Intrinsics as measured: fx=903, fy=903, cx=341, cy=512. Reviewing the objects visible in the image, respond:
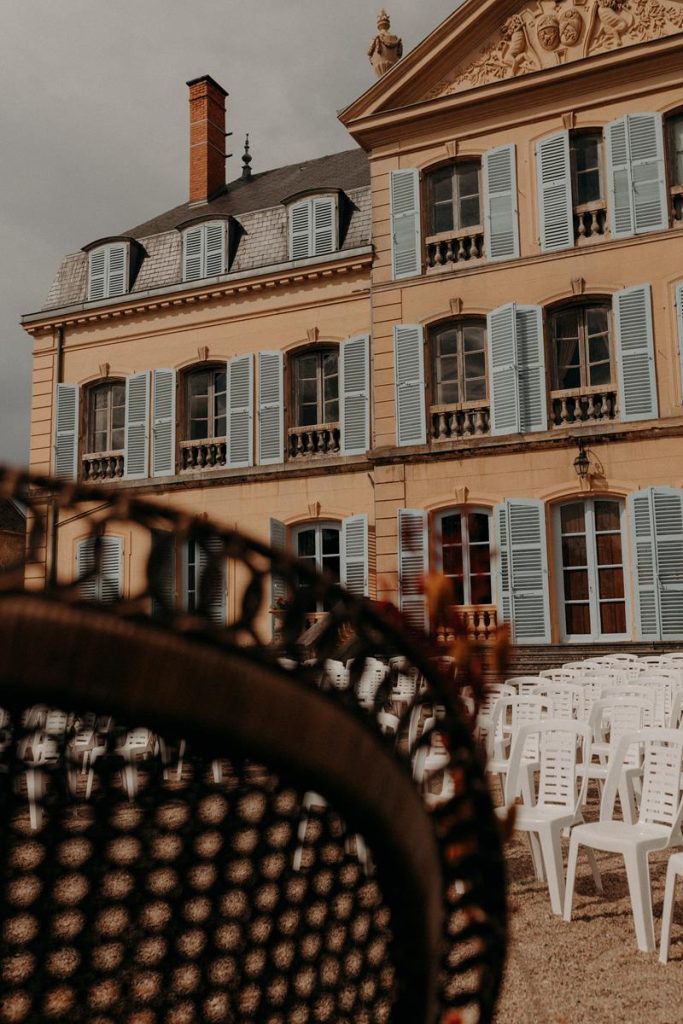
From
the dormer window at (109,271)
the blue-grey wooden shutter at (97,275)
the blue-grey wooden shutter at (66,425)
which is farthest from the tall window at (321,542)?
the blue-grey wooden shutter at (97,275)

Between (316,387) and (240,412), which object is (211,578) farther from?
(240,412)

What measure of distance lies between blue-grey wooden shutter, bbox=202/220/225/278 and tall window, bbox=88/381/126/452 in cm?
286

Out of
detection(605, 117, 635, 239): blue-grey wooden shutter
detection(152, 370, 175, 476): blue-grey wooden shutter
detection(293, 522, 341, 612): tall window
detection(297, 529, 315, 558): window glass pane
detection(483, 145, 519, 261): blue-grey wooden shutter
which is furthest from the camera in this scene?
detection(152, 370, 175, 476): blue-grey wooden shutter

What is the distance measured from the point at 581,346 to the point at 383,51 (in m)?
6.39

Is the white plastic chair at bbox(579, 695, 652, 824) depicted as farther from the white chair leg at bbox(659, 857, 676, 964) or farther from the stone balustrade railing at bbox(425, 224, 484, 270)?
the stone balustrade railing at bbox(425, 224, 484, 270)

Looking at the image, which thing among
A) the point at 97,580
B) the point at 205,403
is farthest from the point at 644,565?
the point at 97,580

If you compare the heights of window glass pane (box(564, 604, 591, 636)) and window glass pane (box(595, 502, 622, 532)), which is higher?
window glass pane (box(595, 502, 622, 532))

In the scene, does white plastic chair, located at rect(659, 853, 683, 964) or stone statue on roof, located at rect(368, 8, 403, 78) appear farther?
→ stone statue on roof, located at rect(368, 8, 403, 78)

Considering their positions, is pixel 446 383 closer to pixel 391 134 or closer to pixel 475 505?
pixel 475 505

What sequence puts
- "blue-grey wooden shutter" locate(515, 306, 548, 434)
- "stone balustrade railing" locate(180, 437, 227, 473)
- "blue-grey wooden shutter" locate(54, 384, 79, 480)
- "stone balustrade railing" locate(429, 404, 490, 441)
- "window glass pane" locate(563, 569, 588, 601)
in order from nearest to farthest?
"window glass pane" locate(563, 569, 588, 601)
"blue-grey wooden shutter" locate(515, 306, 548, 434)
"stone balustrade railing" locate(429, 404, 490, 441)
"stone balustrade railing" locate(180, 437, 227, 473)
"blue-grey wooden shutter" locate(54, 384, 79, 480)

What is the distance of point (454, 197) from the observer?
49.0 feet

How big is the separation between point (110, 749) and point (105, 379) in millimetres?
17607

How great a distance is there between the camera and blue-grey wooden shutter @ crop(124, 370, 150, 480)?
17.2 meters

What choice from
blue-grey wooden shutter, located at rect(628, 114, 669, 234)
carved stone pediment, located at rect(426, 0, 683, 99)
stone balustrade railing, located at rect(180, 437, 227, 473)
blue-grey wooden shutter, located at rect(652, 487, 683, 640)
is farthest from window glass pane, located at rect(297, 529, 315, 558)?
carved stone pediment, located at rect(426, 0, 683, 99)
